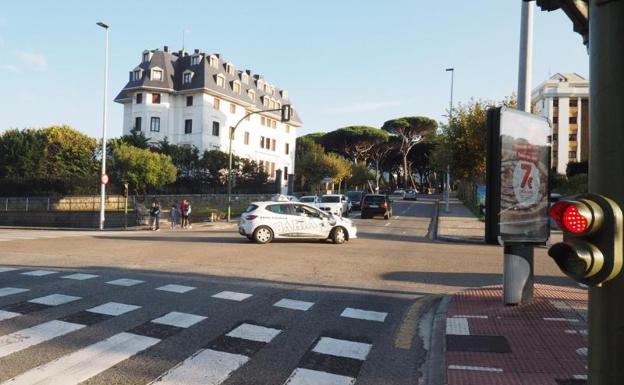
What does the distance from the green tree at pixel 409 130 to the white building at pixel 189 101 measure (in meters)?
27.8

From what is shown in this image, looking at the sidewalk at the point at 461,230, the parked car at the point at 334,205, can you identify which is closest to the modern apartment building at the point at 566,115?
the parked car at the point at 334,205

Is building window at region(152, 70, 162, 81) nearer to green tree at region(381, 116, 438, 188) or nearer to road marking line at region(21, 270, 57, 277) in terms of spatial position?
green tree at region(381, 116, 438, 188)

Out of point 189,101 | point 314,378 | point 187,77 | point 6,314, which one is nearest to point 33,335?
point 6,314

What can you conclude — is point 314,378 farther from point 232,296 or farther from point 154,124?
point 154,124

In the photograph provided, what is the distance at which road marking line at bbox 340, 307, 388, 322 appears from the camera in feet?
24.0

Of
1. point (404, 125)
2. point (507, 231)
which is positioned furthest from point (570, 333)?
point (404, 125)

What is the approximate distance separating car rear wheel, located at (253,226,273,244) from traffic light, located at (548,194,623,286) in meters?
15.2

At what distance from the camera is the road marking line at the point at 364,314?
7316 mm

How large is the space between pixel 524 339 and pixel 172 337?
158 inches

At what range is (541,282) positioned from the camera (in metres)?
10.5

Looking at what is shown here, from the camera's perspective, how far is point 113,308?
7.38m

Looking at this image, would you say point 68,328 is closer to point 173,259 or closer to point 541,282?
point 173,259

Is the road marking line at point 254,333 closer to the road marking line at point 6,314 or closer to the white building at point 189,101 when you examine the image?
the road marking line at point 6,314

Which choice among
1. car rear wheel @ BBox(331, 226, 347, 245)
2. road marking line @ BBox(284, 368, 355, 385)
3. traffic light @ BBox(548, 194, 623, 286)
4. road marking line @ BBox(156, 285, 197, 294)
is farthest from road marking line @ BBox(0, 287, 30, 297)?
car rear wheel @ BBox(331, 226, 347, 245)
